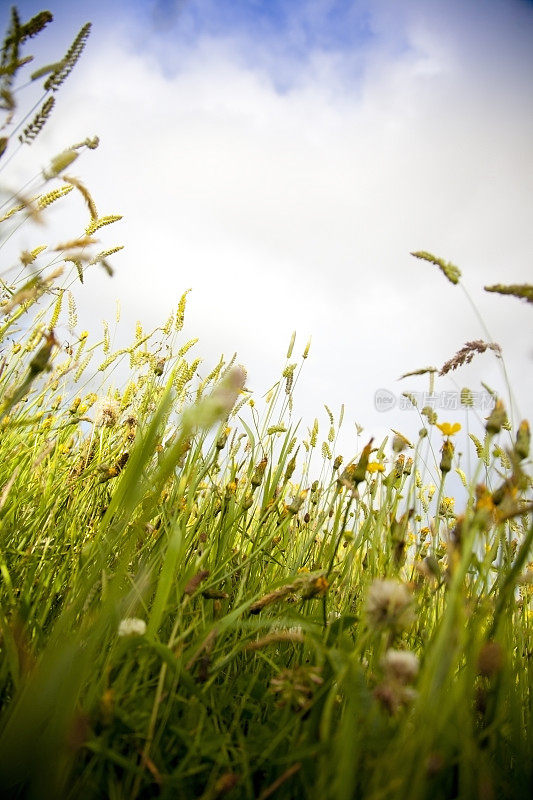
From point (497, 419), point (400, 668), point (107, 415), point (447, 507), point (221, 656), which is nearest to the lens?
point (400, 668)

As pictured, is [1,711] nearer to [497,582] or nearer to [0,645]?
[0,645]

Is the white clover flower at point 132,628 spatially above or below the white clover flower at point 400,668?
below

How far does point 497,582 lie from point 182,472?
126cm

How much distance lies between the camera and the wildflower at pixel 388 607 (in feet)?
2.29

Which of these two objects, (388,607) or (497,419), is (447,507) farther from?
(388,607)

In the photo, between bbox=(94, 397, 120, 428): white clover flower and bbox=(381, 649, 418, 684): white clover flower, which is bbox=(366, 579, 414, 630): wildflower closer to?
bbox=(381, 649, 418, 684): white clover flower

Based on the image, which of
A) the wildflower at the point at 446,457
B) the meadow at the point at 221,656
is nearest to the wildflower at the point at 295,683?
the meadow at the point at 221,656

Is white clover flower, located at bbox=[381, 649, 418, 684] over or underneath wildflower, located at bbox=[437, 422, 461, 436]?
underneath

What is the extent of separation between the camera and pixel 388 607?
0.71 m

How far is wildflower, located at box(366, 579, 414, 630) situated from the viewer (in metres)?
0.70

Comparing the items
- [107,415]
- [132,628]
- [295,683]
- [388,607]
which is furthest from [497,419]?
[107,415]

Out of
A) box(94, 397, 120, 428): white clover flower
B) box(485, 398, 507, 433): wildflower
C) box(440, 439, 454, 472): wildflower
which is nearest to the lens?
box(485, 398, 507, 433): wildflower

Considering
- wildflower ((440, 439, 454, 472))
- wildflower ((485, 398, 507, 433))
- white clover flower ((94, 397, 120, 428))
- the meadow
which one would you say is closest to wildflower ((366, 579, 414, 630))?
the meadow

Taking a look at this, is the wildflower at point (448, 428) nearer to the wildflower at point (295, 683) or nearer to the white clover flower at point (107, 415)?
the wildflower at point (295, 683)
